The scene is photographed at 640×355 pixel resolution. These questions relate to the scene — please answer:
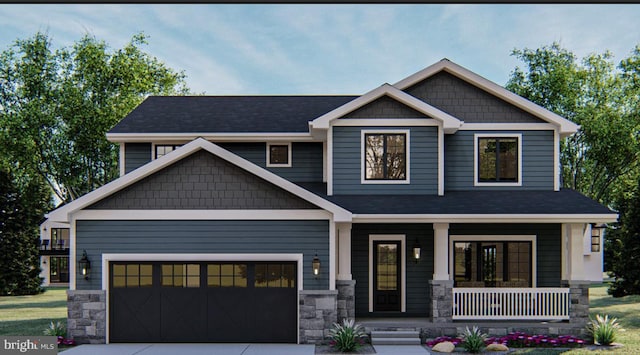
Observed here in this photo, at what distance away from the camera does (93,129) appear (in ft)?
79.7

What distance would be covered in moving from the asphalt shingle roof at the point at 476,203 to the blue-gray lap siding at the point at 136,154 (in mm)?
5798

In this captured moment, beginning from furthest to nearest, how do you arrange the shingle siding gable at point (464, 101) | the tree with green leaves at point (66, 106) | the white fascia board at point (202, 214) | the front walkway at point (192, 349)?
the tree with green leaves at point (66, 106) → the shingle siding gable at point (464, 101) → the white fascia board at point (202, 214) → the front walkway at point (192, 349)

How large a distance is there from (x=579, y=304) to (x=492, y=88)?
6.47 metres

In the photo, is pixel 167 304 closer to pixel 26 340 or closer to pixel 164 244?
pixel 164 244

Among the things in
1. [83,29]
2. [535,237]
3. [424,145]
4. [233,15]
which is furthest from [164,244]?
[83,29]

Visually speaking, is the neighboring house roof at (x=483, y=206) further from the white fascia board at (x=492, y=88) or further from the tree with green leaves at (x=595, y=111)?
the tree with green leaves at (x=595, y=111)

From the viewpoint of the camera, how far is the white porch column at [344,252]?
1201cm

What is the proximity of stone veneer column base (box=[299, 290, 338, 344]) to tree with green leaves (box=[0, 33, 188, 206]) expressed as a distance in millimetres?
17511

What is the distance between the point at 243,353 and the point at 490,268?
7.75m

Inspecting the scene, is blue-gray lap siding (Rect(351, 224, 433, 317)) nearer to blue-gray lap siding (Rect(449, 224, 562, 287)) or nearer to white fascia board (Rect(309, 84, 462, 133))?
blue-gray lap siding (Rect(449, 224, 562, 287))

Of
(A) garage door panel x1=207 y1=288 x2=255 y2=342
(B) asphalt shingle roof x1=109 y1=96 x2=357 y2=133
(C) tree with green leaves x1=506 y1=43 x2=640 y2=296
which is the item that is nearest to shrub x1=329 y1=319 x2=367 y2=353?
(A) garage door panel x1=207 y1=288 x2=255 y2=342

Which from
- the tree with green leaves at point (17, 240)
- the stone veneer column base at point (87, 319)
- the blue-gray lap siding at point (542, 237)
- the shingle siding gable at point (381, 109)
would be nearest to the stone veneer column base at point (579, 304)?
the blue-gray lap siding at point (542, 237)

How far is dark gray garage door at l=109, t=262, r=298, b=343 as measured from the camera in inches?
452

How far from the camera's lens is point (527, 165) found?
1396cm
